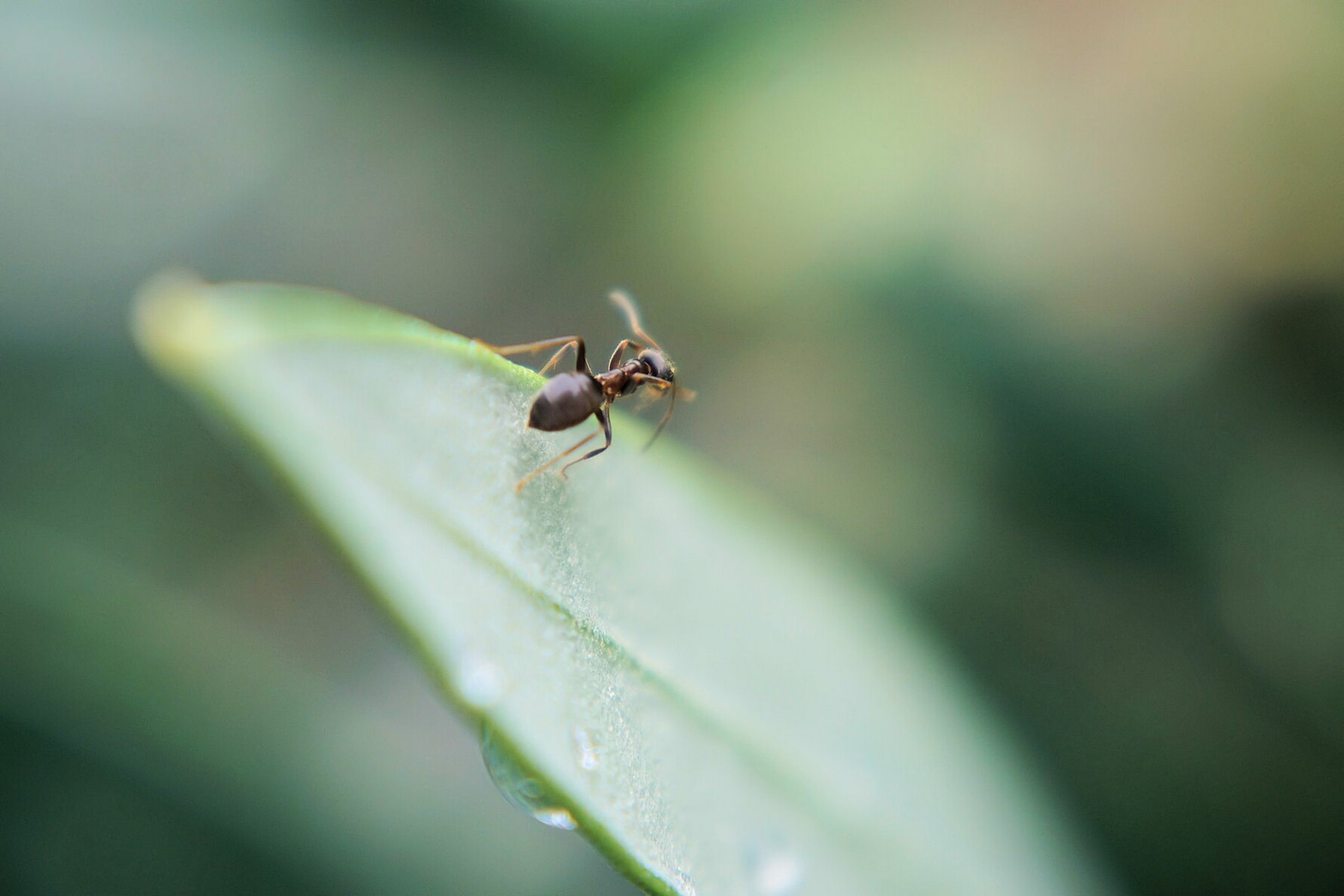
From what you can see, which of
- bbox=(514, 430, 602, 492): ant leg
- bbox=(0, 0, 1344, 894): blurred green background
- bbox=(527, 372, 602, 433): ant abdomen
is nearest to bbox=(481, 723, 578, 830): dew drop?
bbox=(514, 430, 602, 492): ant leg

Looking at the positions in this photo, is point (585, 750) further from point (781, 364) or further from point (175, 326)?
point (781, 364)

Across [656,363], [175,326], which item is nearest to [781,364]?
[656,363]

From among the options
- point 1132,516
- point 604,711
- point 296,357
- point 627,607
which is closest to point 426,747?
point 627,607

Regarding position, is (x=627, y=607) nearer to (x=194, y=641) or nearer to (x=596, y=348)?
(x=194, y=641)

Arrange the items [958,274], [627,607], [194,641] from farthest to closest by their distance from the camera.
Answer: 1. [958,274]
2. [194,641]
3. [627,607]

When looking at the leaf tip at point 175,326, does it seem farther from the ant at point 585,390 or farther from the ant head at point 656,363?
the ant head at point 656,363

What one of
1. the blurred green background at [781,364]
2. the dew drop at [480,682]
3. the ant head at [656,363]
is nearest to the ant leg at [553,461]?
the dew drop at [480,682]
